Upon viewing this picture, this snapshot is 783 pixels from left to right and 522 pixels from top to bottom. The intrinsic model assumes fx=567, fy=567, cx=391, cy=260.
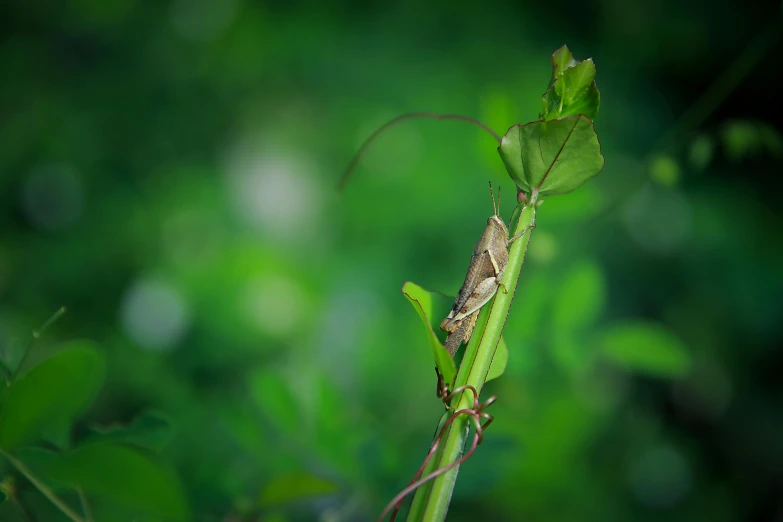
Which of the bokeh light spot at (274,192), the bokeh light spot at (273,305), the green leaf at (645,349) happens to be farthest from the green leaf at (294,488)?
the bokeh light spot at (274,192)

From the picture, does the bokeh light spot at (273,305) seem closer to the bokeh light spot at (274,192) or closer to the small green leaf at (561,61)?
the bokeh light spot at (274,192)

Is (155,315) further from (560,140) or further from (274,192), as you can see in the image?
(560,140)

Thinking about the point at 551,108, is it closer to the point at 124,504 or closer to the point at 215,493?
the point at 124,504

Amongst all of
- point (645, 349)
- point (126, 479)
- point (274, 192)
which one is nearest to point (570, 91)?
point (126, 479)

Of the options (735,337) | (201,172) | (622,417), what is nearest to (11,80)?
(201,172)

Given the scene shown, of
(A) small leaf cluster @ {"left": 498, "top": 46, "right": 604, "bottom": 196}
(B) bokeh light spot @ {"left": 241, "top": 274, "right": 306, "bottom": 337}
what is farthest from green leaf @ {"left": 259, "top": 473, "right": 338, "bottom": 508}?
(B) bokeh light spot @ {"left": 241, "top": 274, "right": 306, "bottom": 337}

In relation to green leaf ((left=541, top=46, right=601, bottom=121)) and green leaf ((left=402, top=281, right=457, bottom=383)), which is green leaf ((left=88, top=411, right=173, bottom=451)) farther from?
green leaf ((left=541, top=46, right=601, bottom=121))

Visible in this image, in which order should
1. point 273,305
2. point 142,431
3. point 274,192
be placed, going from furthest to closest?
point 274,192 → point 273,305 → point 142,431

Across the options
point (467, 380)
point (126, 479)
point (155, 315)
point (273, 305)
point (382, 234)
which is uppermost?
point (382, 234)
